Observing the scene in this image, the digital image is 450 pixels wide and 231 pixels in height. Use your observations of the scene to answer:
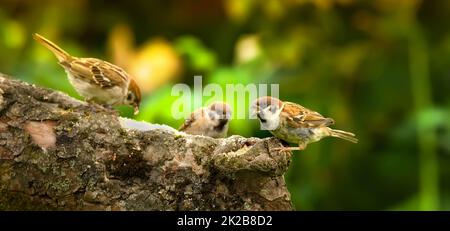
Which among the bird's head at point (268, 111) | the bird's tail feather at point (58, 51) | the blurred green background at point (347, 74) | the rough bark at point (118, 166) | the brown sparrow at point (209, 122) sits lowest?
the rough bark at point (118, 166)

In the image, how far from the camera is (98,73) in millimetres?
4414

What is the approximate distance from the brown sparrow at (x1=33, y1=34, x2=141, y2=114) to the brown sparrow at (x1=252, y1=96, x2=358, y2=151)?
91 cm

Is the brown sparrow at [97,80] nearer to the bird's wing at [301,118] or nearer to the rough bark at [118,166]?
the rough bark at [118,166]

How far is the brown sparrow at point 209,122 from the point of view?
4.83 metres

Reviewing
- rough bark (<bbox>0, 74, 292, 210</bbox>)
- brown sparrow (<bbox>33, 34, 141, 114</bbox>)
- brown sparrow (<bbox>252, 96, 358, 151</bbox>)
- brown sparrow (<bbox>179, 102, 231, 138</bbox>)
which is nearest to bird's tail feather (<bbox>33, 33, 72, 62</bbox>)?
brown sparrow (<bbox>33, 34, 141, 114</bbox>)

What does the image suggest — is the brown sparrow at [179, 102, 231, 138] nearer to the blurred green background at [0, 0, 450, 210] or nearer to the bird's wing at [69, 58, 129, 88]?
the bird's wing at [69, 58, 129, 88]

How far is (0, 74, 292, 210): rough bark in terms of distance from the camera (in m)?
3.40

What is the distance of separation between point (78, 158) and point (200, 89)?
8.20 ft

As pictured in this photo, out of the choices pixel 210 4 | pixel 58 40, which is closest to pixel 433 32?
pixel 210 4

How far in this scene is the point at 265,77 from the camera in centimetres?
649

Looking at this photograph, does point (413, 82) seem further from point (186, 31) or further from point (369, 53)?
point (186, 31)

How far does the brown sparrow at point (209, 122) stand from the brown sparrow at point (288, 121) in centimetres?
98

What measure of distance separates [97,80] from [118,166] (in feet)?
3.31

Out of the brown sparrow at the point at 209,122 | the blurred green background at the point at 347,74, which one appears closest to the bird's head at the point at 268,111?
the brown sparrow at the point at 209,122
